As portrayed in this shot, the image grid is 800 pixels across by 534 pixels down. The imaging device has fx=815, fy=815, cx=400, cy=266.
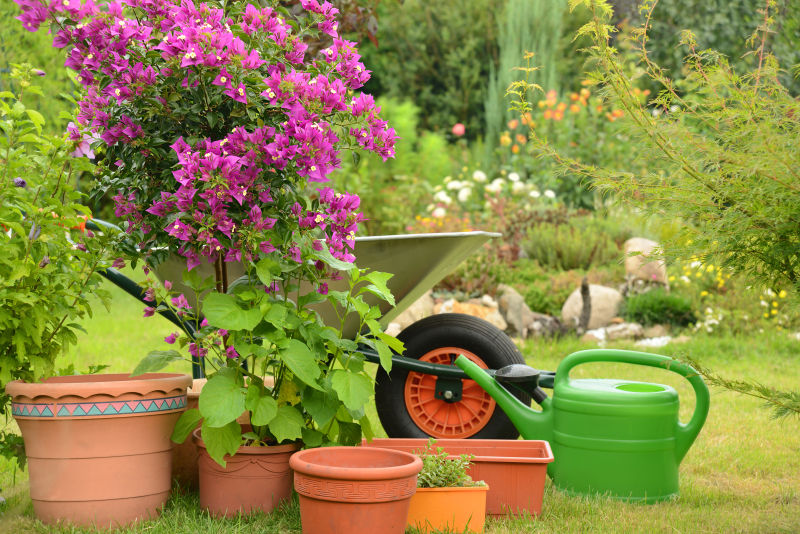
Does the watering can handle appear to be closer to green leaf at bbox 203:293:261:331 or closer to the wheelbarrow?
the wheelbarrow

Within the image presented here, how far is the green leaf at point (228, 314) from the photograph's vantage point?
1.83 meters

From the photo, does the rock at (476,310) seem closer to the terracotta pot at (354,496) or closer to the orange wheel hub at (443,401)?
the orange wheel hub at (443,401)

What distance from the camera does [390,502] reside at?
1716 millimetres

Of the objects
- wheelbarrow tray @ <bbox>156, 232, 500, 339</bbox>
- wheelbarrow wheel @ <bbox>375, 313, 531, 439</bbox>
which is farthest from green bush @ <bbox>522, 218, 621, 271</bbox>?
wheelbarrow tray @ <bbox>156, 232, 500, 339</bbox>

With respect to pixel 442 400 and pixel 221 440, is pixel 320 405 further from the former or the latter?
pixel 442 400

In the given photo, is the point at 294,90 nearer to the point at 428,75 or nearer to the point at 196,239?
the point at 196,239

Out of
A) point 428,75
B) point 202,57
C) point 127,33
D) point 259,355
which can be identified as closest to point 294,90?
point 202,57

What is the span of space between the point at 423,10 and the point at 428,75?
96cm

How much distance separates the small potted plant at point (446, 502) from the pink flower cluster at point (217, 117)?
57 centimetres

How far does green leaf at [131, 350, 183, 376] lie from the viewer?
1964 mm

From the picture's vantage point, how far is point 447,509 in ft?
6.29

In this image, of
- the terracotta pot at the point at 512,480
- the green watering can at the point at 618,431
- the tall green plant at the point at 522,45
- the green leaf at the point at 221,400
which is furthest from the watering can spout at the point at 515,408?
the tall green plant at the point at 522,45

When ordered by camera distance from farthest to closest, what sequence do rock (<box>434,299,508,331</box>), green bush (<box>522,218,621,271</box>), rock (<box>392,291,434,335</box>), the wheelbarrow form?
1. green bush (<box>522,218,621,271</box>)
2. rock (<box>392,291,434,335</box>)
3. rock (<box>434,299,508,331</box>)
4. the wheelbarrow

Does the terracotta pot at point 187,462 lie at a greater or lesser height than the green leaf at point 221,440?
lesser
